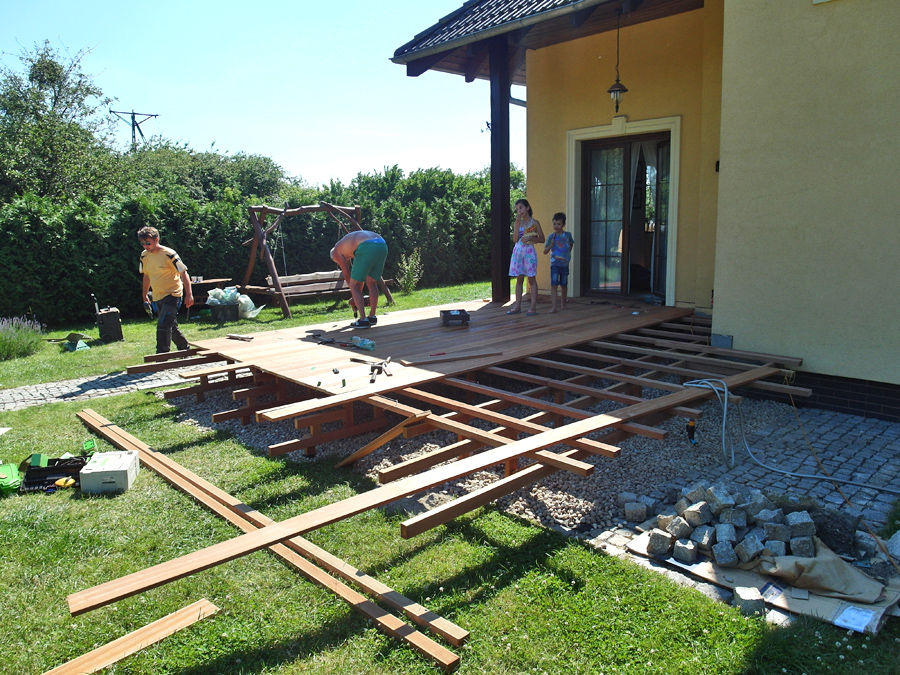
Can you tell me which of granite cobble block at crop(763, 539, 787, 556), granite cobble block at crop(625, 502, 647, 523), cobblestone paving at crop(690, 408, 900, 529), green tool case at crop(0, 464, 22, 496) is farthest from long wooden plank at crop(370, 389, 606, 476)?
green tool case at crop(0, 464, 22, 496)

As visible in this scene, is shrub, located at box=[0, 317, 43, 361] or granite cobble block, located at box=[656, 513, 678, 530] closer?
granite cobble block, located at box=[656, 513, 678, 530]

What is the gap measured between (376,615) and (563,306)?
6.14 metres

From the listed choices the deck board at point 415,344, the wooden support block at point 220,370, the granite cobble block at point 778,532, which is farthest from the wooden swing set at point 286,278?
the granite cobble block at point 778,532

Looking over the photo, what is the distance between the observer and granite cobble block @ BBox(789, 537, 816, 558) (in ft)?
9.89

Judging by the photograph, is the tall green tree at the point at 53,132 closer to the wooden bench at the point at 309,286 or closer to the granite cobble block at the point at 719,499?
the wooden bench at the point at 309,286

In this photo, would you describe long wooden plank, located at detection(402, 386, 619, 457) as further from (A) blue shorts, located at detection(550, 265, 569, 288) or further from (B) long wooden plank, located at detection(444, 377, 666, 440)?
(A) blue shorts, located at detection(550, 265, 569, 288)

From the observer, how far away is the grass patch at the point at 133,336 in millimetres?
7953

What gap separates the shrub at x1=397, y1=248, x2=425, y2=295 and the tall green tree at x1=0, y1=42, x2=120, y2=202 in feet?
30.9

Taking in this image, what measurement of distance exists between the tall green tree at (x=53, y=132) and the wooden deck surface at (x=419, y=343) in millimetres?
14341

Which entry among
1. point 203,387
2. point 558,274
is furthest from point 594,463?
point 558,274

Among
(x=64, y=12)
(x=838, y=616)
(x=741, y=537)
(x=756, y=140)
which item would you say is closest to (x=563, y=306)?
(x=756, y=140)

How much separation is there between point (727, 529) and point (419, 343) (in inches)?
150

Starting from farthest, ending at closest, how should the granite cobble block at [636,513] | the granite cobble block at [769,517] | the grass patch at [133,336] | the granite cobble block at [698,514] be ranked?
the grass patch at [133,336], the granite cobble block at [636,513], the granite cobble block at [698,514], the granite cobble block at [769,517]

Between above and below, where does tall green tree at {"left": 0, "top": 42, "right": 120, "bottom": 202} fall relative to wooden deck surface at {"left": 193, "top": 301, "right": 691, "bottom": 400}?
above
